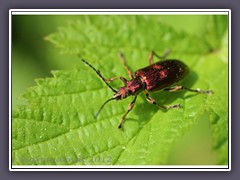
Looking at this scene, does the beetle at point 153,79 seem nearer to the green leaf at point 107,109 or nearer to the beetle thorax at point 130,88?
the beetle thorax at point 130,88

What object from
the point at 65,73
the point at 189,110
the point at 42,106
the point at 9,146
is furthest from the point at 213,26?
Result: the point at 9,146

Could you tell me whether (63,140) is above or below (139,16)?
below

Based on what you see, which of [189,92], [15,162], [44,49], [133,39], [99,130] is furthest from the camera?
[44,49]

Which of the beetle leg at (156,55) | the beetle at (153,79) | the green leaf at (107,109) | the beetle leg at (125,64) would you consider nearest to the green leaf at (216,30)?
the green leaf at (107,109)

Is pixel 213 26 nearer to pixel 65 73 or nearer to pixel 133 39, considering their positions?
pixel 133 39

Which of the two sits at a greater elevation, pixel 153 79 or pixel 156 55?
pixel 156 55

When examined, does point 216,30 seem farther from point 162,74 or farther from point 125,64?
point 125,64

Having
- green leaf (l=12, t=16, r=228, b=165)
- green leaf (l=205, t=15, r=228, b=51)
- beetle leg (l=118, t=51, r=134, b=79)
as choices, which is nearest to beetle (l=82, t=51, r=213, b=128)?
beetle leg (l=118, t=51, r=134, b=79)

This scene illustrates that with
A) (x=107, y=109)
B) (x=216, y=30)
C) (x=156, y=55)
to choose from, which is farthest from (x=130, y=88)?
(x=216, y=30)
